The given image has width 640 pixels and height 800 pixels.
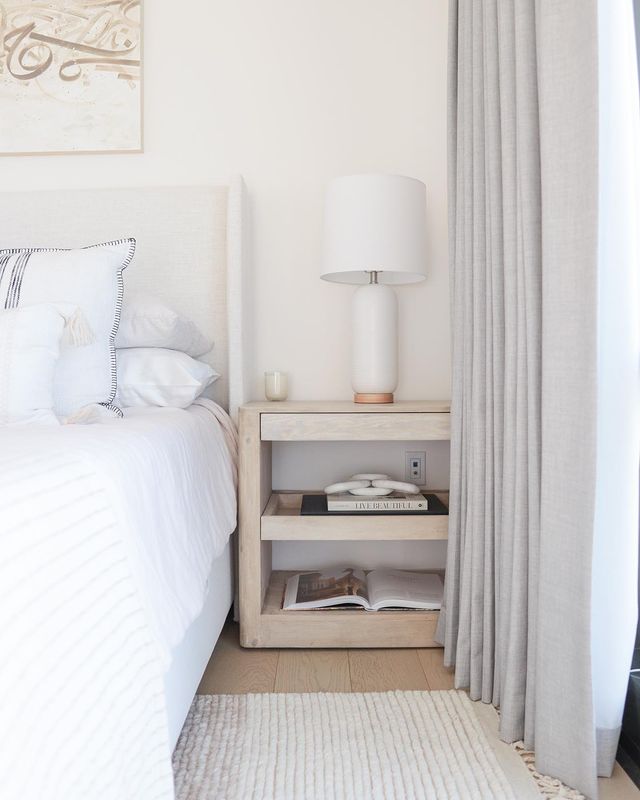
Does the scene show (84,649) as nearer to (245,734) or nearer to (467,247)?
(245,734)

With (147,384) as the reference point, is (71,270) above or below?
above

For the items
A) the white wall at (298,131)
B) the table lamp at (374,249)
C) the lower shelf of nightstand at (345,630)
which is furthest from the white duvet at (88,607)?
the white wall at (298,131)

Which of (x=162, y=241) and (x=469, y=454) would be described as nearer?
(x=469, y=454)

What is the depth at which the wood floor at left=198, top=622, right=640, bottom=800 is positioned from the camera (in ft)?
5.25

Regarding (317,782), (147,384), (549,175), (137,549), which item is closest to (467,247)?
(549,175)

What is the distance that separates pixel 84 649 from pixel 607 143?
112 cm

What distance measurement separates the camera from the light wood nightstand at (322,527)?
1784 mm

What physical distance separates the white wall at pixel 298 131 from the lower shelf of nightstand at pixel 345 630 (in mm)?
747

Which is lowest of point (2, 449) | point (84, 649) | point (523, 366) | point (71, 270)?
point (84, 649)

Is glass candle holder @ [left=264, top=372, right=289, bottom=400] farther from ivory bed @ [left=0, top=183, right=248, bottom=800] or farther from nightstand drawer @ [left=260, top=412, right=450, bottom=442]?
nightstand drawer @ [left=260, top=412, right=450, bottom=442]

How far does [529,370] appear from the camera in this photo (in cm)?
128

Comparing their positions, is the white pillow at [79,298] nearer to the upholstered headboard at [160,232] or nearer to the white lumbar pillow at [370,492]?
the upholstered headboard at [160,232]

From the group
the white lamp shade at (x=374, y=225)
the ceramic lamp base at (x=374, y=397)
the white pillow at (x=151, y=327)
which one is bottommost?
the ceramic lamp base at (x=374, y=397)

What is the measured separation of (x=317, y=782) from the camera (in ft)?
3.95
